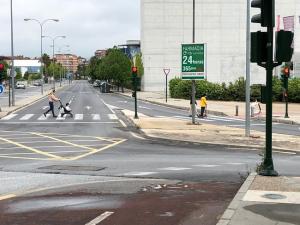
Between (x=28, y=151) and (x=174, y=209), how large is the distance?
409 inches

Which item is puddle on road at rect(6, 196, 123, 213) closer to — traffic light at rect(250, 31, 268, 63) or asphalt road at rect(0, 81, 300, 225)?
asphalt road at rect(0, 81, 300, 225)

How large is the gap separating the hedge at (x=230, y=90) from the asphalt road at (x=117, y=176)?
35.2 meters

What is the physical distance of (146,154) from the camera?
17.2 m

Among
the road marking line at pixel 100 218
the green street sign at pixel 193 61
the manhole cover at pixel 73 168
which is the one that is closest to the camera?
the road marking line at pixel 100 218

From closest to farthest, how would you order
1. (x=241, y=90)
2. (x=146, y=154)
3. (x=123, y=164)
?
(x=123, y=164)
(x=146, y=154)
(x=241, y=90)

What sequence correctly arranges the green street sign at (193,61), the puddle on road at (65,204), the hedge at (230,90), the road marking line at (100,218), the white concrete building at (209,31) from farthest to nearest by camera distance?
the white concrete building at (209,31), the hedge at (230,90), the green street sign at (193,61), the puddle on road at (65,204), the road marking line at (100,218)

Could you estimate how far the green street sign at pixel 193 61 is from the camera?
29.0m

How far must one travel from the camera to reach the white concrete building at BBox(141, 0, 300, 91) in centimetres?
9031

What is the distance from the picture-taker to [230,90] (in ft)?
198

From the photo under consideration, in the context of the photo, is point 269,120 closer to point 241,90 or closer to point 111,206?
point 111,206

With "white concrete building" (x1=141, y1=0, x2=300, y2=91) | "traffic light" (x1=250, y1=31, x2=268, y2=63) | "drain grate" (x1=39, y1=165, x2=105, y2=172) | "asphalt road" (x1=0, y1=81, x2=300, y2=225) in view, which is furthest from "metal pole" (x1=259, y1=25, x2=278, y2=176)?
"white concrete building" (x1=141, y1=0, x2=300, y2=91)

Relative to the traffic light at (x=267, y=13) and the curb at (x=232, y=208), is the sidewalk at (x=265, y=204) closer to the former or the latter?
the curb at (x=232, y=208)

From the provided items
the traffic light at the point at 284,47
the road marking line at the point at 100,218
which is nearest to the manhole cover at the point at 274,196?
the road marking line at the point at 100,218

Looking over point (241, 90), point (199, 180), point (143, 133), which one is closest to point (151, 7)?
point (241, 90)
